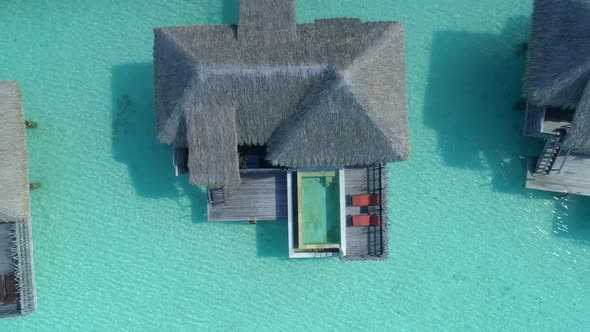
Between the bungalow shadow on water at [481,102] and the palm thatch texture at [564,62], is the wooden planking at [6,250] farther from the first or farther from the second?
the palm thatch texture at [564,62]

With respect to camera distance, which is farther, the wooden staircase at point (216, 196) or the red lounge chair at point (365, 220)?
the wooden staircase at point (216, 196)

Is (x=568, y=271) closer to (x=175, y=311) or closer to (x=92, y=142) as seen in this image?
(x=175, y=311)

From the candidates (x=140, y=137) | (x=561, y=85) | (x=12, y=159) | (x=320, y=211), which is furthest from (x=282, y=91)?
(x=12, y=159)

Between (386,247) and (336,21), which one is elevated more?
(336,21)

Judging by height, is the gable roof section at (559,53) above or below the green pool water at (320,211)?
above

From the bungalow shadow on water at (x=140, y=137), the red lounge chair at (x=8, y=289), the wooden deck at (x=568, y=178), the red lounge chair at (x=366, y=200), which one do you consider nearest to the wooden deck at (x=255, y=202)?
the bungalow shadow on water at (x=140, y=137)

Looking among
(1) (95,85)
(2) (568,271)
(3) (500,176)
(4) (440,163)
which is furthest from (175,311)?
(2) (568,271)
